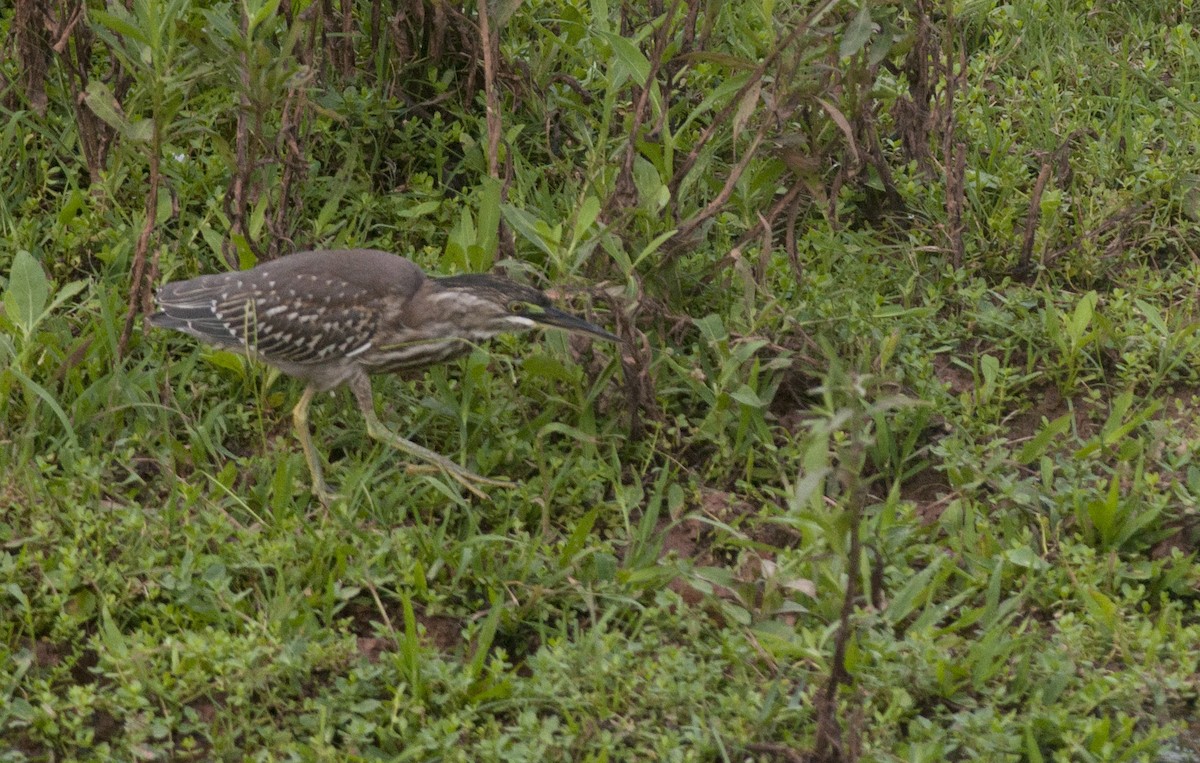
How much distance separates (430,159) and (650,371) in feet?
6.62

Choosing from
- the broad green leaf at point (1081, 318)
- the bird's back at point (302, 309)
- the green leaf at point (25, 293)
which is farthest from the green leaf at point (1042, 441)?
the green leaf at point (25, 293)

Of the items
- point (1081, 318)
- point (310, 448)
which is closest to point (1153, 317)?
point (1081, 318)

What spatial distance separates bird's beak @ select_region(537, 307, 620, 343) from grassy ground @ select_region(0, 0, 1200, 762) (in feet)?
0.35

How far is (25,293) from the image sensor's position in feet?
A: 20.2

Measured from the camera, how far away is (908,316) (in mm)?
6727

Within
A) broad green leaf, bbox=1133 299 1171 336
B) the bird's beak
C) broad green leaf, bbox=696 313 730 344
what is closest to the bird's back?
the bird's beak

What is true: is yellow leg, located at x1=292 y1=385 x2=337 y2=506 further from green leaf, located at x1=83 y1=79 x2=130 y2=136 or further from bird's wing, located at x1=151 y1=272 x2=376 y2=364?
green leaf, located at x1=83 y1=79 x2=130 y2=136

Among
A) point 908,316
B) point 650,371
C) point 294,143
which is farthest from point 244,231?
point 908,316

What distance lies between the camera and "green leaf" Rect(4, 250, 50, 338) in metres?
6.09

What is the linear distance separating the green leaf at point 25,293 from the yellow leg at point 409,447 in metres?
1.24

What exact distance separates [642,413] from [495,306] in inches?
27.9

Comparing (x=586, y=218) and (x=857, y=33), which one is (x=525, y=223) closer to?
(x=586, y=218)

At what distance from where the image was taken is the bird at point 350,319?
20.1 feet

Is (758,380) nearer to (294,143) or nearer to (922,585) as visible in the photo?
(922,585)
